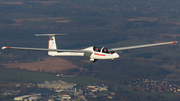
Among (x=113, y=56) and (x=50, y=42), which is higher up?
(x=50, y=42)

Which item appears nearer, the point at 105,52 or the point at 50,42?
the point at 105,52

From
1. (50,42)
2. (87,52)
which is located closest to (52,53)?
(50,42)

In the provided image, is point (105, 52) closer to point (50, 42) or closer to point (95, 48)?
point (95, 48)

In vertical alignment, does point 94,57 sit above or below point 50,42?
below

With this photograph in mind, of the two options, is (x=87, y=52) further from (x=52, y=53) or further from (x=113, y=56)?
(x=52, y=53)

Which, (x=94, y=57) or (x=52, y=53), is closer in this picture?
(x=94, y=57)

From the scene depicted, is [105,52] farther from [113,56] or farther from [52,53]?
[52,53]

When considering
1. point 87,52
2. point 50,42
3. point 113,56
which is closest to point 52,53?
point 50,42
